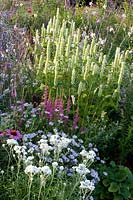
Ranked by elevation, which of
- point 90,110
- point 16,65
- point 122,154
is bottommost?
point 122,154

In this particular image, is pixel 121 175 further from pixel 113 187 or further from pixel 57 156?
pixel 57 156

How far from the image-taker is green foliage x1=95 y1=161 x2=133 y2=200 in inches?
145

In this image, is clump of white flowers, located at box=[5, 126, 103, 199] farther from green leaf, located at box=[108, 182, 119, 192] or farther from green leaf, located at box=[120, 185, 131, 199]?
green leaf, located at box=[120, 185, 131, 199]

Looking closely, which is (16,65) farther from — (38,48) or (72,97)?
(72,97)

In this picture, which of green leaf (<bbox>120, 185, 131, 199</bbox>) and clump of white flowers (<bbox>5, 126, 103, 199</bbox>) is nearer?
clump of white flowers (<bbox>5, 126, 103, 199</bbox>)

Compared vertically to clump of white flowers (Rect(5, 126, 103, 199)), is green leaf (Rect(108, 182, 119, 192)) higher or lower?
lower

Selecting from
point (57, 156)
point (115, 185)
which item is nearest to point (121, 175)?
point (115, 185)

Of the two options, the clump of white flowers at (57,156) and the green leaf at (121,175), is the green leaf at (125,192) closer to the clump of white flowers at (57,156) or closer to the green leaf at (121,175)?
the green leaf at (121,175)

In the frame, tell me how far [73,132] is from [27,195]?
1098 mm

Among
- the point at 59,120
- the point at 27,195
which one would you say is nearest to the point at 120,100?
the point at 59,120

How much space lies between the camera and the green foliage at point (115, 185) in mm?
3686

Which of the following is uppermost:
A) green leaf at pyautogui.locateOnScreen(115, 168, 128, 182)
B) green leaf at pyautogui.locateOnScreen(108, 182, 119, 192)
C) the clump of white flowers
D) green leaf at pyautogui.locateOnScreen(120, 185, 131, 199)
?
the clump of white flowers

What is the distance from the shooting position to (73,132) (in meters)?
3.94

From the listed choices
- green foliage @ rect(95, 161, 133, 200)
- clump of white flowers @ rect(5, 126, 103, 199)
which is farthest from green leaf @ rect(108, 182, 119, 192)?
clump of white flowers @ rect(5, 126, 103, 199)
